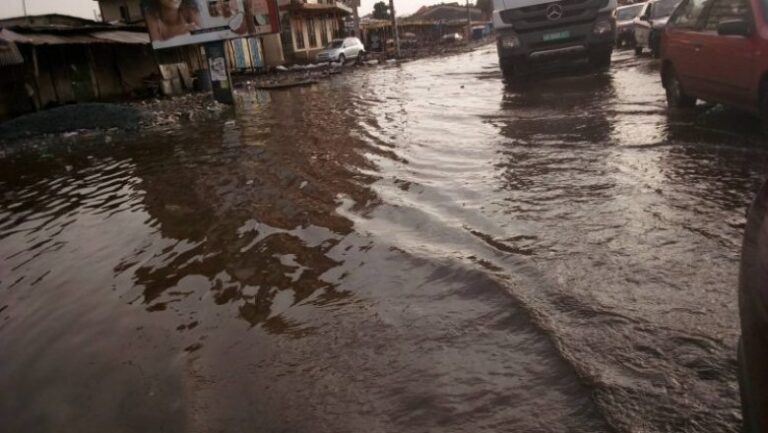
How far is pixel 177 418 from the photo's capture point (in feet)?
8.50

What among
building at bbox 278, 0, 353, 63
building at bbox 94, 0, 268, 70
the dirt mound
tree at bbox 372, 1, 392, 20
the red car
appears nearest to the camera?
the red car

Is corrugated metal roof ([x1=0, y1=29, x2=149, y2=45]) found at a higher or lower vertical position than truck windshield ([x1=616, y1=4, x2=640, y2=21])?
higher

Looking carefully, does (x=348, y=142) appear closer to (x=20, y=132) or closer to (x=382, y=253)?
(x=382, y=253)

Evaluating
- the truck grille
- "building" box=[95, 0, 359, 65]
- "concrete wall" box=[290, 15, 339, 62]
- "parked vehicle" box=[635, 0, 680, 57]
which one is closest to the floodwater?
the truck grille

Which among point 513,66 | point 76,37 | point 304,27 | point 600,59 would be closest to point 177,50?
point 76,37

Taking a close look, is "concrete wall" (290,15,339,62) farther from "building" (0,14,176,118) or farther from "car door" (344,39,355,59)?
"building" (0,14,176,118)

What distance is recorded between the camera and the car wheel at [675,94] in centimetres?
753

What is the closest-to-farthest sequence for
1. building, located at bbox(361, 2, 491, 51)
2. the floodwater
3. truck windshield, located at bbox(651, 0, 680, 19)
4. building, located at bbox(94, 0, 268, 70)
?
the floodwater, truck windshield, located at bbox(651, 0, 680, 19), building, located at bbox(94, 0, 268, 70), building, located at bbox(361, 2, 491, 51)

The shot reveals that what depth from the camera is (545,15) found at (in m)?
11.4

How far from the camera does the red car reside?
531cm

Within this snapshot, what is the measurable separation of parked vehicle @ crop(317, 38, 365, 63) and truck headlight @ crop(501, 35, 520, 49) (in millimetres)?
23676

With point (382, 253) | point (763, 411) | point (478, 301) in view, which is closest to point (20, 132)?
point (382, 253)

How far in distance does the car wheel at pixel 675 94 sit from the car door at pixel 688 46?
0.53ft

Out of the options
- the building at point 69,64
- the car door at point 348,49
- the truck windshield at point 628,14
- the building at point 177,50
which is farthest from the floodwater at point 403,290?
the car door at point 348,49
